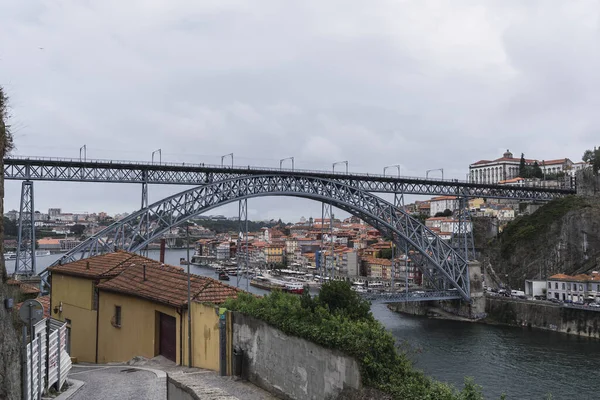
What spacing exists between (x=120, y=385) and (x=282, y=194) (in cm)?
2439

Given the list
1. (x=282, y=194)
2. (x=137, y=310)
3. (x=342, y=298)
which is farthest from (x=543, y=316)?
(x=137, y=310)

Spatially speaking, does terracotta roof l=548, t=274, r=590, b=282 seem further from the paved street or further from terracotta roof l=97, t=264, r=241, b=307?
the paved street

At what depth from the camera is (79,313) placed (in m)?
12.1

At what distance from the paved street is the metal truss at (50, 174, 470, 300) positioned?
12.7 meters

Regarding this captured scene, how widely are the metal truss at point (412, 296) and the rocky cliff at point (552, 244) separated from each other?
25.3 feet

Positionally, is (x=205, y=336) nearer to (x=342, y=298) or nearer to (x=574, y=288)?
(x=342, y=298)

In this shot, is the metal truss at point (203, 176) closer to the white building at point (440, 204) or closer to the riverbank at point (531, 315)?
the riverbank at point (531, 315)

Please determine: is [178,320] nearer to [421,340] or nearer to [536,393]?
[536,393]

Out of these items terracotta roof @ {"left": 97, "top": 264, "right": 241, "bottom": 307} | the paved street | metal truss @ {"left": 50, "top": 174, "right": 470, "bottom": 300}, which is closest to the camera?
the paved street

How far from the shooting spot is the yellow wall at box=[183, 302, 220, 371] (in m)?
8.47

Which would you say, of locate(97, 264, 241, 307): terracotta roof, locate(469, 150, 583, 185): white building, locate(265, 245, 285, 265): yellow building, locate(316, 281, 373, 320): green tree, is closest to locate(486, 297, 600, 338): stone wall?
locate(316, 281, 373, 320): green tree

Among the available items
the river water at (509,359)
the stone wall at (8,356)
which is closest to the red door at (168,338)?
the stone wall at (8,356)

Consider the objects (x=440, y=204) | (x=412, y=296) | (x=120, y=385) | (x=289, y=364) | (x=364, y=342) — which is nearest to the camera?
(x=364, y=342)

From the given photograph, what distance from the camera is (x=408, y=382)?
557 cm
